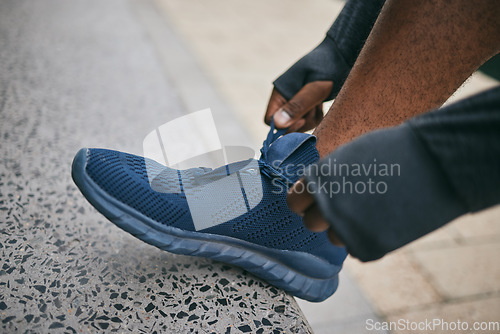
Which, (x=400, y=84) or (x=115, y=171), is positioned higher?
(x=400, y=84)

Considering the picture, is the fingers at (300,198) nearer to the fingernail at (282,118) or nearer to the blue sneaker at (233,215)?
the blue sneaker at (233,215)

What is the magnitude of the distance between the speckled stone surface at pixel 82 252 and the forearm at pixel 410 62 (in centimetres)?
31

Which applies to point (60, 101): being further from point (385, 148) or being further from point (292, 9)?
point (292, 9)

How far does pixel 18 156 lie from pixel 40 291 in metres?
0.38

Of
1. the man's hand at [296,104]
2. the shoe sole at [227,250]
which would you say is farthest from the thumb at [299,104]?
the shoe sole at [227,250]

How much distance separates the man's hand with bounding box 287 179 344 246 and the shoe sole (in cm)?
20

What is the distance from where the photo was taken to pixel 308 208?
40cm

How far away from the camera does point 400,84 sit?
0.58 m

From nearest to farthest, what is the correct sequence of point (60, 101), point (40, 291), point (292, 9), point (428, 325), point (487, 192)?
point (487, 192) < point (40, 291) < point (428, 325) < point (60, 101) < point (292, 9)

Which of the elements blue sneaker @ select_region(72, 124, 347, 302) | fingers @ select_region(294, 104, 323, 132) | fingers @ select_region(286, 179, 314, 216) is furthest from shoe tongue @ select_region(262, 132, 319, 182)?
fingers @ select_region(294, 104, 323, 132)

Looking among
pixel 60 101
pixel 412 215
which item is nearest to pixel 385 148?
pixel 412 215

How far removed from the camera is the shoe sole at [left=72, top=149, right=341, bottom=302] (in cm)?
52

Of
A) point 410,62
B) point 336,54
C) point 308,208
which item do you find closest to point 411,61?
point 410,62

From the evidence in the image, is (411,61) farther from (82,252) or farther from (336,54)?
(82,252)
